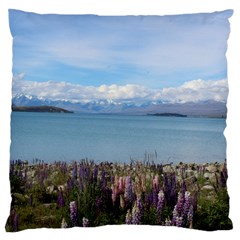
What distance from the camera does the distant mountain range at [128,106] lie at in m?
4.23

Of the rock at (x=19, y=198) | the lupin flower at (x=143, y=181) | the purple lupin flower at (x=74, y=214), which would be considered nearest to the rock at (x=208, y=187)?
the lupin flower at (x=143, y=181)

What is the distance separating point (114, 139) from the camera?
14.2 ft

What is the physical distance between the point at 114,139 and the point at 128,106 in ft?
0.82

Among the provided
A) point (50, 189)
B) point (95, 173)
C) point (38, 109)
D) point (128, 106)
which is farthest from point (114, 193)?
point (38, 109)

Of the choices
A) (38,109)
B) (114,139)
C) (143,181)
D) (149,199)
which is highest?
(38,109)

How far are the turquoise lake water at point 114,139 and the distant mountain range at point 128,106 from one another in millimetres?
47

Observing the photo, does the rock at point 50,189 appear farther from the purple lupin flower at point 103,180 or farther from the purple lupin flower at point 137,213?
the purple lupin flower at point 137,213

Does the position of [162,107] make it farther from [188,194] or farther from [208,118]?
[188,194]

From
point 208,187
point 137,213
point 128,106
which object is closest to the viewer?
point 137,213

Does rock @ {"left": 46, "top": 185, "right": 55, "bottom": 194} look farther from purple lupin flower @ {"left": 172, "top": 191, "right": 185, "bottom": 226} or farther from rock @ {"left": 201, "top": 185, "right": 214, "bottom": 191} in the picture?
rock @ {"left": 201, "top": 185, "right": 214, "bottom": 191}

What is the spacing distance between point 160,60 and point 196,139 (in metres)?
0.55

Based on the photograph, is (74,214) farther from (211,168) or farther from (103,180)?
(211,168)

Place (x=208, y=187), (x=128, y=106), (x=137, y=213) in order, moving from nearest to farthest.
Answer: (x=137, y=213) < (x=208, y=187) < (x=128, y=106)

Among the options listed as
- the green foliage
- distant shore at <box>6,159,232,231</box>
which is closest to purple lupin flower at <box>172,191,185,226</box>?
distant shore at <box>6,159,232,231</box>
